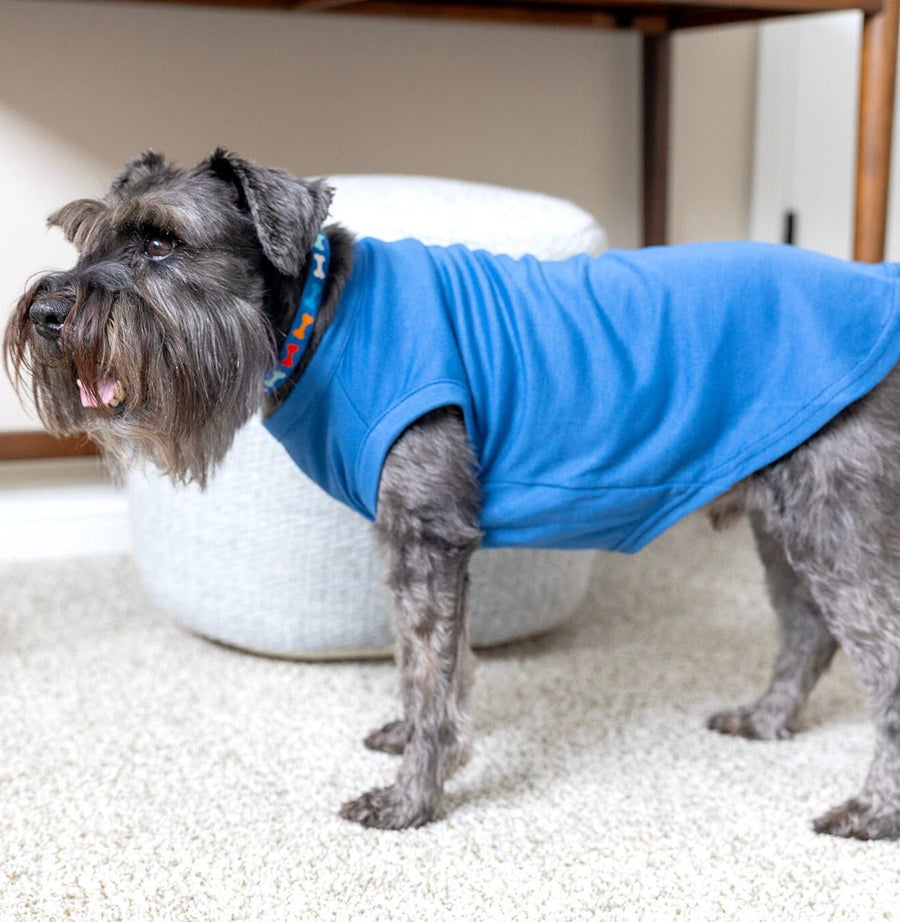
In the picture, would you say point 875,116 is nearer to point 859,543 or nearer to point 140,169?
point 859,543

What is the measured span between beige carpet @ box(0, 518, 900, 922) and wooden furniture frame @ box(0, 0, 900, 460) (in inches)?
18.6

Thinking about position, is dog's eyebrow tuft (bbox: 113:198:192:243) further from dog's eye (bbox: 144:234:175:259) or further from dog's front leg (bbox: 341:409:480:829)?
dog's front leg (bbox: 341:409:480:829)

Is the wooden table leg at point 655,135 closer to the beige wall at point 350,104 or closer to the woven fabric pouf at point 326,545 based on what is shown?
the beige wall at point 350,104

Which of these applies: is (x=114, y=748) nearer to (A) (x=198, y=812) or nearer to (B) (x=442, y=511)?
(A) (x=198, y=812)

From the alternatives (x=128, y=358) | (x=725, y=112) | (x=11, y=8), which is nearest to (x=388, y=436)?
(x=128, y=358)

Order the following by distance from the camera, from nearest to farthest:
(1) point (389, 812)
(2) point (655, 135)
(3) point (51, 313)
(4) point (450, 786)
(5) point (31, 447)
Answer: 1. (3) point (51, 313)
2. (1) point (389, 812)
3. (4) point (450, 786)
4. (5) point (31, 447)
5. (2) point (655, 135)

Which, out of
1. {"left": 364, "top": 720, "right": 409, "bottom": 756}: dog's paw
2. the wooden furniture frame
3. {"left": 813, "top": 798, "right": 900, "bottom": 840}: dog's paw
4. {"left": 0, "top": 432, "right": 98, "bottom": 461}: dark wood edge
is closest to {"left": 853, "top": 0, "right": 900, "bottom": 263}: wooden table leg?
the wooden furniture frame

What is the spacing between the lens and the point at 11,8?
2.24 metres

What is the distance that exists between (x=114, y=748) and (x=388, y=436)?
2.30 feet

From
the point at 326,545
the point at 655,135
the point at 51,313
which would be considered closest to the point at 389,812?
the point at 326,545

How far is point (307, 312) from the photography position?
1320mm

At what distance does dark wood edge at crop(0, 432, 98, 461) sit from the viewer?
2.33 meters

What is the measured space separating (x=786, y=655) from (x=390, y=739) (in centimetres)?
61

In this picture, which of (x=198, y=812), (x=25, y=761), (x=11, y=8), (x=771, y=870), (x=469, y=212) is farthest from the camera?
(x=11, y=8)
